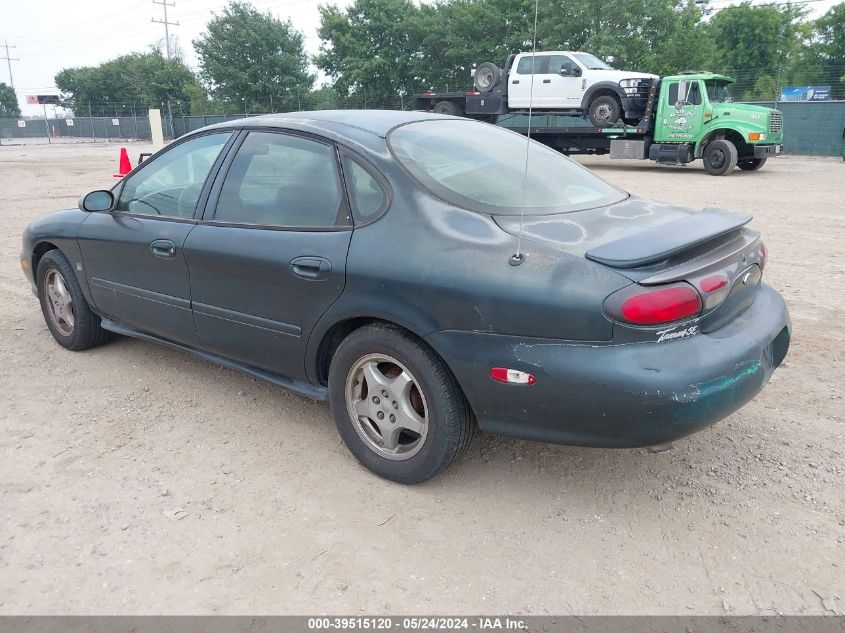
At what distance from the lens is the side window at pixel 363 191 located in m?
2.86

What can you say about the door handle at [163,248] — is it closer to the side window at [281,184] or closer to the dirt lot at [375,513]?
the side window at [281,184]

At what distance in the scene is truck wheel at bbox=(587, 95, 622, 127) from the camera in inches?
708

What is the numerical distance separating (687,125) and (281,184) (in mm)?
16216

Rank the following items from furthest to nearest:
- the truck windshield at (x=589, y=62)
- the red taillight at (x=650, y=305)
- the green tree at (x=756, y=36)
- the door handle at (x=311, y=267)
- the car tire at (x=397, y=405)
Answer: the green tree at (x=756, y=36) → the truck windshield at (x=589, y=62) → the door handle at (x=311, y=267) → the car tire at (x=397, y=405) → the red taillight at (x=650, y=305)

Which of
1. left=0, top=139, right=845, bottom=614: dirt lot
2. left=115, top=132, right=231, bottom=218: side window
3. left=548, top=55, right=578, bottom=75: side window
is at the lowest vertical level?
left=0, top=139, right=845, bottom=614: dirt lot

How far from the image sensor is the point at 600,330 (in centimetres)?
230

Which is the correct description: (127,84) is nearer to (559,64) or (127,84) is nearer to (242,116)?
(242,116)

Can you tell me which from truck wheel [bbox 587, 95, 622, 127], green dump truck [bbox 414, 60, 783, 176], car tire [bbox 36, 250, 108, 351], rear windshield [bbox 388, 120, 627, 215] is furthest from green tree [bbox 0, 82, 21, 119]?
rear windshield [bbox 388, 120, 627, 215]

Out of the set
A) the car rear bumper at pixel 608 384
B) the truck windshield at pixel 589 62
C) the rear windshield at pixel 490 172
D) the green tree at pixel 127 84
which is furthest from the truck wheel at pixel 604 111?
the green tree at pixel 127 84

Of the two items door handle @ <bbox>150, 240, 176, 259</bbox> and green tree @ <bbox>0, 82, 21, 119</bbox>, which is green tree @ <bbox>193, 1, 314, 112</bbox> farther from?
green tree @ <bbox>0, 82, 21, 119</bbox>

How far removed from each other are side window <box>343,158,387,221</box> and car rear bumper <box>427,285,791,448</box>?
65 centimetres

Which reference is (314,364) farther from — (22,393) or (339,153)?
(22,393)

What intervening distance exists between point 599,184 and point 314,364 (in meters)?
1.73

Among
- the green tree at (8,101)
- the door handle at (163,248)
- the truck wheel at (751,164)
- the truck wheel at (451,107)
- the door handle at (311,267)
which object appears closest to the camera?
the door handle at (311,267)
